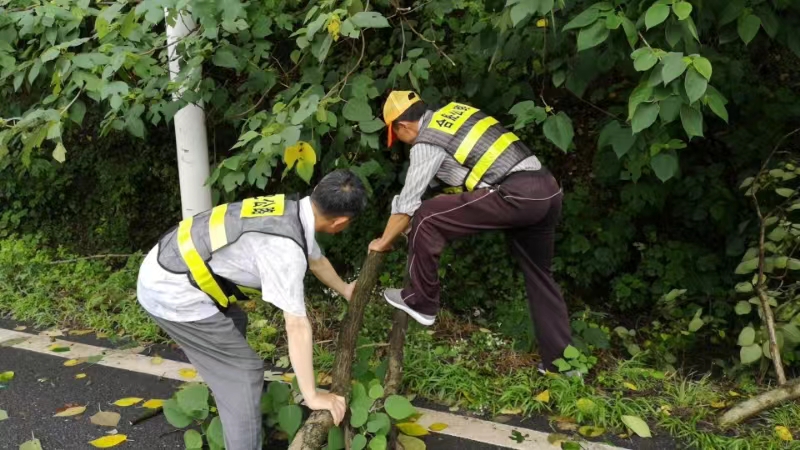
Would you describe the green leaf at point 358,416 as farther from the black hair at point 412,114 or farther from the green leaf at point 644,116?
the green leaf at point 644,116

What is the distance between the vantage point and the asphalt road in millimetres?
3203

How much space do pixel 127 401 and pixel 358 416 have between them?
5.09 feet

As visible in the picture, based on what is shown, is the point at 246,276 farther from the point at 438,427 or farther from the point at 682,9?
the point at 682,9

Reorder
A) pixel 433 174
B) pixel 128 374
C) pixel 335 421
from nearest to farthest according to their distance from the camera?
1. pixel 335 421
2. pixel 433 174
3. pixel 128 374

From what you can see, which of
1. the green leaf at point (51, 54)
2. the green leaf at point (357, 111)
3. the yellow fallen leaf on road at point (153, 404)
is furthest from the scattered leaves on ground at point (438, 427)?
the green leaf at point (51, 54)

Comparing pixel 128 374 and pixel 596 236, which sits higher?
pixel 596 236

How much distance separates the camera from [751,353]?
346cm

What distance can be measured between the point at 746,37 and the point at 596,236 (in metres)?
2.17

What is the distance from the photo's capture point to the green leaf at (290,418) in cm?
284

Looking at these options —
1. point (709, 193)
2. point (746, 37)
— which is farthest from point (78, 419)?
point (709, 193)

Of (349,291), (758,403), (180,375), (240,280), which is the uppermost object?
(240,280)

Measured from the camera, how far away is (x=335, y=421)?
2570 mm

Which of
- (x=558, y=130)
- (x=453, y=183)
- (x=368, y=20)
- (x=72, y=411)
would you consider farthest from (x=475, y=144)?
(x=72, y=411)

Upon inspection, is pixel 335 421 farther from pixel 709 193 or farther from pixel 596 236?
pixel 709 193
